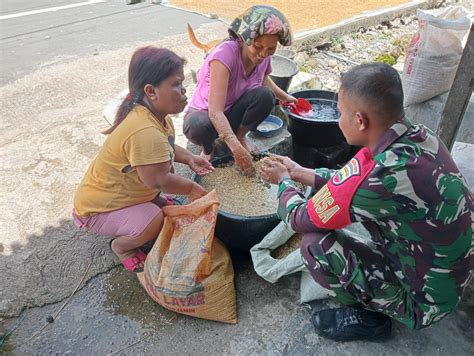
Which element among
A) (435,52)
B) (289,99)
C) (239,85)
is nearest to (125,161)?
(239,85)

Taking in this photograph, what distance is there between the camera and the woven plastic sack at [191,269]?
1.98 metres

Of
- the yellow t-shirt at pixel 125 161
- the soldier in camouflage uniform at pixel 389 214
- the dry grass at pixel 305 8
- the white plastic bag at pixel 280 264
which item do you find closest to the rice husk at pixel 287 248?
the white plastic bag at pixel 280 264

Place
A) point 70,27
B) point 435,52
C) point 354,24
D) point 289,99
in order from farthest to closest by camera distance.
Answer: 1. point 70,27
2. point 354,24
3. point 289,99
4. point 435,52

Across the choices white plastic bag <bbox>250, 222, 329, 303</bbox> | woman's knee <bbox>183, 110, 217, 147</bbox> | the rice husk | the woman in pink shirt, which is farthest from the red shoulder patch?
woman's knee <bbox>183, 110, 217, 147</bbox>

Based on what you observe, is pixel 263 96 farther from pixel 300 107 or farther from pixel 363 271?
pixel 363 271

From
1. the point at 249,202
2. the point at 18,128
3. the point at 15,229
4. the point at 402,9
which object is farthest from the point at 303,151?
the point at 402,9

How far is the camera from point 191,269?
1.97 metres

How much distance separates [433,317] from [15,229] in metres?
2.35

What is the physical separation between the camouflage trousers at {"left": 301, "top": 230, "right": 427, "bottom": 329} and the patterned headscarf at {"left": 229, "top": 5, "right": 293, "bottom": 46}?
123 centimetres

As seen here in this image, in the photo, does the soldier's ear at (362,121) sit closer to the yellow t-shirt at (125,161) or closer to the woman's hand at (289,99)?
the yellow t-shirt at (125,161)

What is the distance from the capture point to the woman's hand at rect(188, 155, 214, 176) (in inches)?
95.7

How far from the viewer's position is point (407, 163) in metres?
1.39

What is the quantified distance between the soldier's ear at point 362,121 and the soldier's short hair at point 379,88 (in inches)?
1.8

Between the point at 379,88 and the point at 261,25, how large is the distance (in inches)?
44.4
